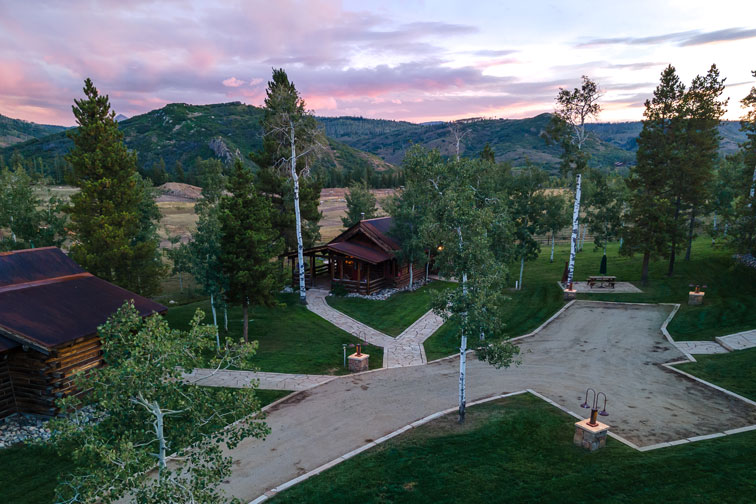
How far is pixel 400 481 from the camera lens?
11227 mm

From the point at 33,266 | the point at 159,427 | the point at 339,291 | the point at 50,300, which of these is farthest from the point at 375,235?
the point at 159,427

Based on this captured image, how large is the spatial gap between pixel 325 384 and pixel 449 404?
217 inches

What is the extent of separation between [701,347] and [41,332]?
2900cm

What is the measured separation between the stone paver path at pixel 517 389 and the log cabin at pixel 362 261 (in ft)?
46.6

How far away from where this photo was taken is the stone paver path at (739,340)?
66.9 ft

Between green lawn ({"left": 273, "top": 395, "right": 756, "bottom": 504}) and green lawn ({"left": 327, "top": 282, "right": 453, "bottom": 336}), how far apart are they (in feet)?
41.3

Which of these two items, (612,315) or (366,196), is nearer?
(612,315)

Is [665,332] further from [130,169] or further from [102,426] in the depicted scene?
[130,169]

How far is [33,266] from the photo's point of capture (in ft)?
58.8

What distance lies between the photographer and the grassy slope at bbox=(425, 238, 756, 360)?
23.5m

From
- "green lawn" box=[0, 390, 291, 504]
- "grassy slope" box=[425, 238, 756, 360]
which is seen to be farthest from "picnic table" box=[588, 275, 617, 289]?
"green lawn" box=[0, 390, 291, 504]

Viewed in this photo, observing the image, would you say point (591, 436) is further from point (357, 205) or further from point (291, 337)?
point (357, 205)

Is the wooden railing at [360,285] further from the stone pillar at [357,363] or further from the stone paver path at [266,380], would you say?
the stone paver path at [266,380]

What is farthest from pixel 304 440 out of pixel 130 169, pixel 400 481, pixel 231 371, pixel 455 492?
pixel 130 169
